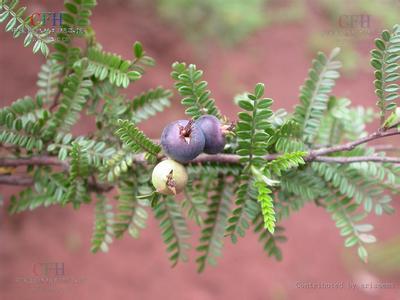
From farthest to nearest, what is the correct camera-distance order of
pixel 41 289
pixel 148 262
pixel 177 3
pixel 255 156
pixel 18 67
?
pixel 177 3 → pixel 18 67 → pixel 148 262 → pixel 41 289 → pixel 255 156

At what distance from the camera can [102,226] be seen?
1230 mm

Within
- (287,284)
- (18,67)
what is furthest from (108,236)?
(18,67)

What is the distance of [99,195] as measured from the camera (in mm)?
1257

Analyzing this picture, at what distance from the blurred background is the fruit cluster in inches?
55.0

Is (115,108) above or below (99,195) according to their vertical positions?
above

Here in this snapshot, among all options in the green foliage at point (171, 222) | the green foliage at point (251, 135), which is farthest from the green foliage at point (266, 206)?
the green foliage at point (171, 222)

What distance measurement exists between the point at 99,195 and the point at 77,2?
538 mm

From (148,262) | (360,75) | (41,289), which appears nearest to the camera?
(41,289)

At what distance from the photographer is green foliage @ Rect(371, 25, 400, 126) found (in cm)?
101

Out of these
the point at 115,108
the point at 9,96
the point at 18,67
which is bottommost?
the point at 115,108

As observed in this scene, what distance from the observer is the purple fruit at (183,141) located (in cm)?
93

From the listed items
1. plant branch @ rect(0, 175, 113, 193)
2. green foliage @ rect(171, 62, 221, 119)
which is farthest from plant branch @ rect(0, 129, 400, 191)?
green foliage @ rect(171, 62, 221, 119)

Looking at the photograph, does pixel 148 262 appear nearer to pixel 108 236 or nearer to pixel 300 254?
pixel 300 254

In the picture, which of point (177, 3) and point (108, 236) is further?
point (177, 3)
